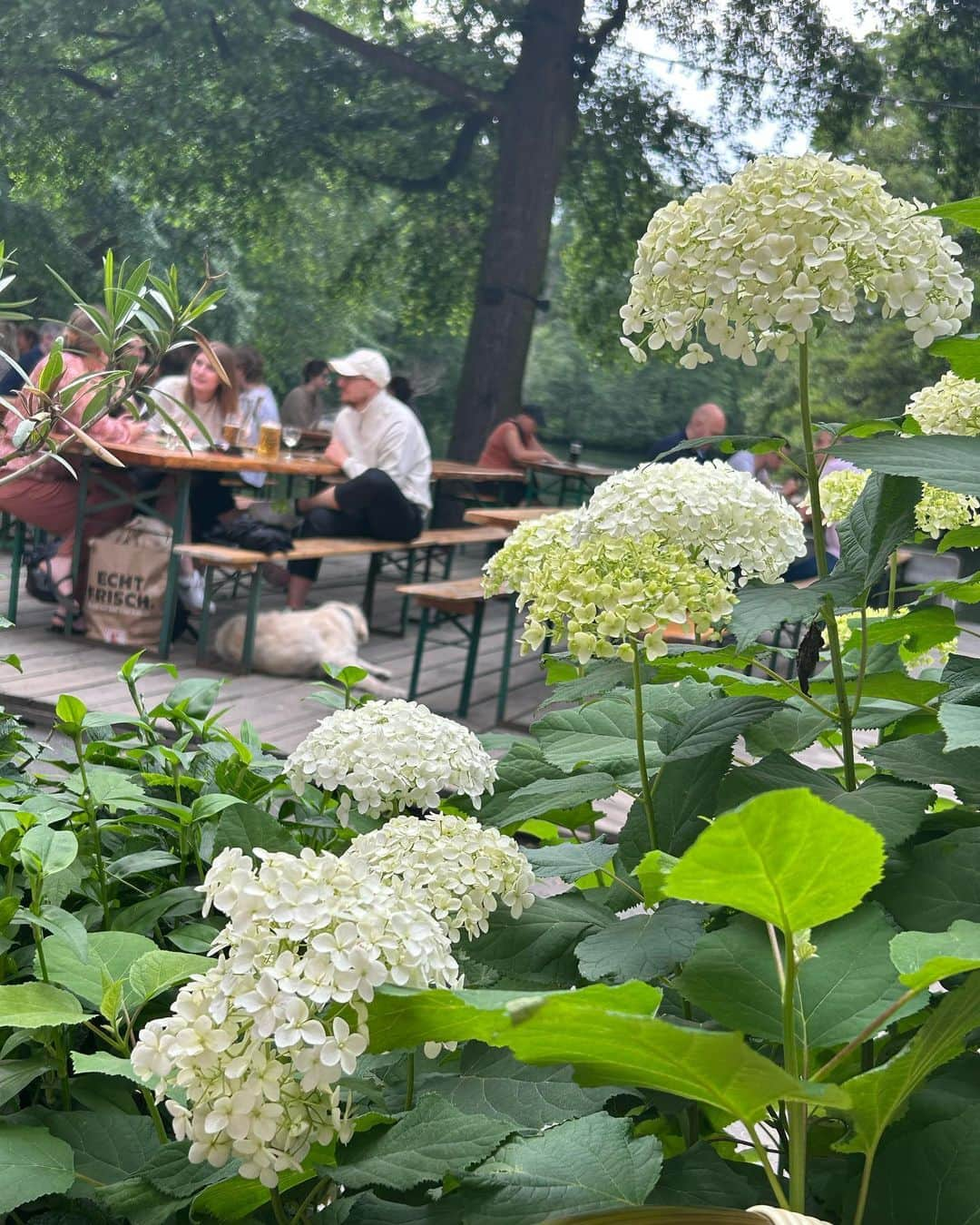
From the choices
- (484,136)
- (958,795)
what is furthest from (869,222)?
(484,136)

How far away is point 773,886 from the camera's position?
54 cm

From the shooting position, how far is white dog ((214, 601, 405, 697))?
547cm

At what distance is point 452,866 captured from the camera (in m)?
0.86

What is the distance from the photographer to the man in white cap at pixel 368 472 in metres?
6.43

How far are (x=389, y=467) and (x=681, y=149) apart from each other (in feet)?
27.5

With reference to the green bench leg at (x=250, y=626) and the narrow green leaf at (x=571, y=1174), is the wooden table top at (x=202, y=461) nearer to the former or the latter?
the green bench leg at (x=250, y=626)

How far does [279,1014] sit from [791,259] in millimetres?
699

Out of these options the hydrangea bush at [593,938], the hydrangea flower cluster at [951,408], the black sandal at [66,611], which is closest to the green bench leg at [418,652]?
the black sandal at [66,611]

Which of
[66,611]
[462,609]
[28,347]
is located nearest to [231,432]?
[66,611]

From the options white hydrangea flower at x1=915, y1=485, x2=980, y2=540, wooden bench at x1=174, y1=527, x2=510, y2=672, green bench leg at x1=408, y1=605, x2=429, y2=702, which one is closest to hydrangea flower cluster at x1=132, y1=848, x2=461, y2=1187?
white hydrangea flower at x1=915, y1=485, x2=980, y2=540

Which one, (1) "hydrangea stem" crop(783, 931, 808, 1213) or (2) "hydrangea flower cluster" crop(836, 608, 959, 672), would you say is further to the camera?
(2) "hydrangea flower cluster" crop(836, 608, 959, 672)

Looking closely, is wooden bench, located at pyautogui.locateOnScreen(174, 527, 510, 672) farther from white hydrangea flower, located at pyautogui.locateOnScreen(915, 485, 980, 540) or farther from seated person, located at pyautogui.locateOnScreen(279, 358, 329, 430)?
white hydrangea flower, located at pyautogui.locateOnScreen(915, 485, 980, 540)

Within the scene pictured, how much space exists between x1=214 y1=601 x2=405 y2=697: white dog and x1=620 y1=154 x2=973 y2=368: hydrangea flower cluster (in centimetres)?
431

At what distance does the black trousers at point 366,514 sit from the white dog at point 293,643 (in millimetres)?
786
